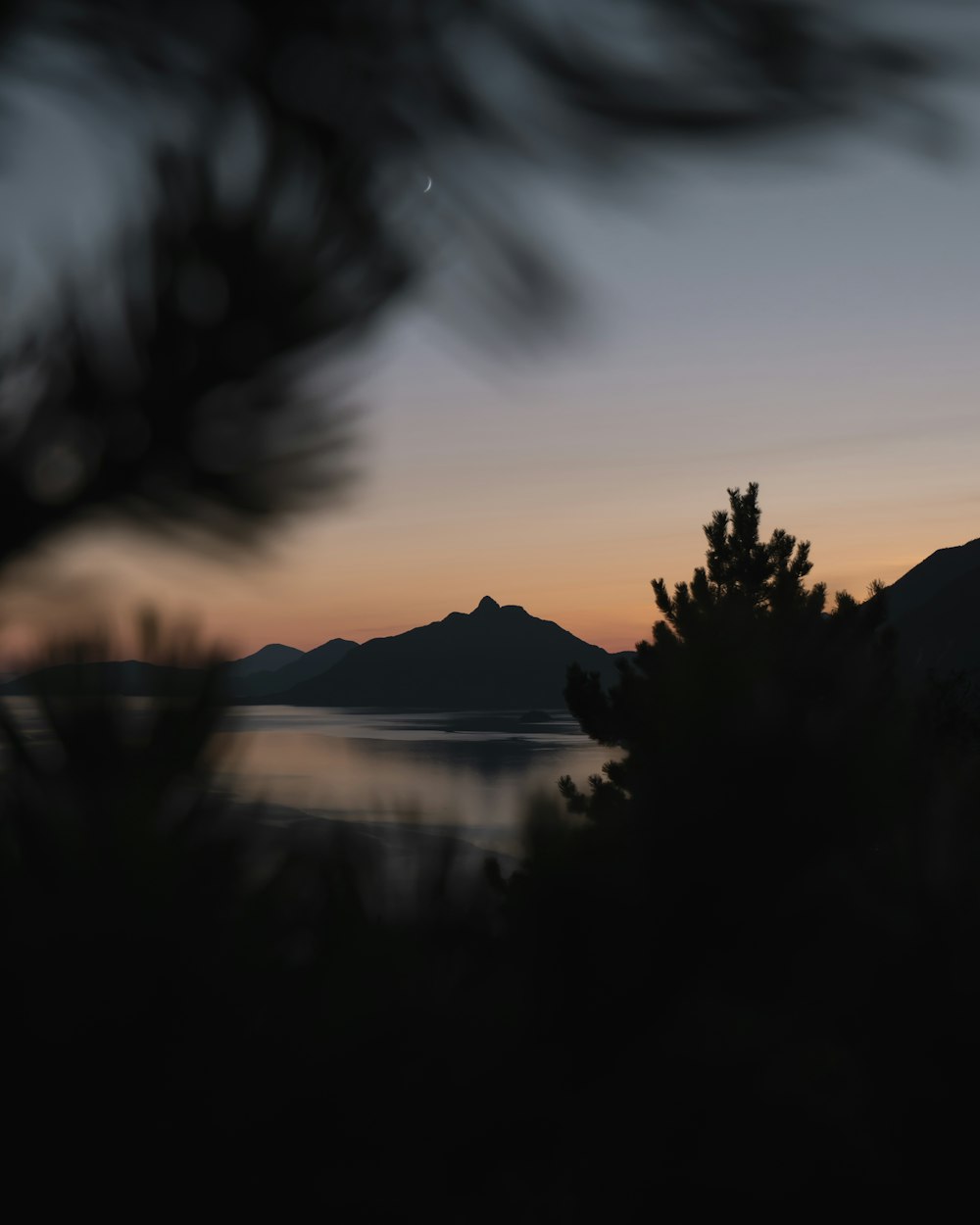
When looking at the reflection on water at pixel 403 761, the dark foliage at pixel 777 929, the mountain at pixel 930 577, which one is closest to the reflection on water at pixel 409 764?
the reflection on water at pixel 403 761

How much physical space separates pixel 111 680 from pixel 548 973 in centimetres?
42

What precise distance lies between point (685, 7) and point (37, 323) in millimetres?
748

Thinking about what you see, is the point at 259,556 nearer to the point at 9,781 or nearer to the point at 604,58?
the point at 9,781

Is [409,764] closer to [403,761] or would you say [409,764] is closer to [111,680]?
[403,761]

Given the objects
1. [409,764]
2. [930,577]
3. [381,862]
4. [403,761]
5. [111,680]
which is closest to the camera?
[111,680]

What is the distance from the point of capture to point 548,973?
2.52 feet

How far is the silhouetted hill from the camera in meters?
0.69

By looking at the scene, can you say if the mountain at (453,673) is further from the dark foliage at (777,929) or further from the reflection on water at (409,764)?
the dark foliage at (777,929)

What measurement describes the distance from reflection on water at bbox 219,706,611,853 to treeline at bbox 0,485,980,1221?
0.03 meters

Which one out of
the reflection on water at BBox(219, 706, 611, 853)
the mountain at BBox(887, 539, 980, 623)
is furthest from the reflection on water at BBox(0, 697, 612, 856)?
the mountain at BBox(887, 539, 980, 623)

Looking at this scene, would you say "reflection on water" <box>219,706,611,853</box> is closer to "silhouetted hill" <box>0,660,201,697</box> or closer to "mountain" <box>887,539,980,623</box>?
"silhouetted hill" <box>0,660,201,697</box>

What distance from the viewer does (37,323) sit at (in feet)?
2.87

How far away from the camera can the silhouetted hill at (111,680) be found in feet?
Result: 2.25

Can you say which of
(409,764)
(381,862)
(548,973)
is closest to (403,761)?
(409,764)
